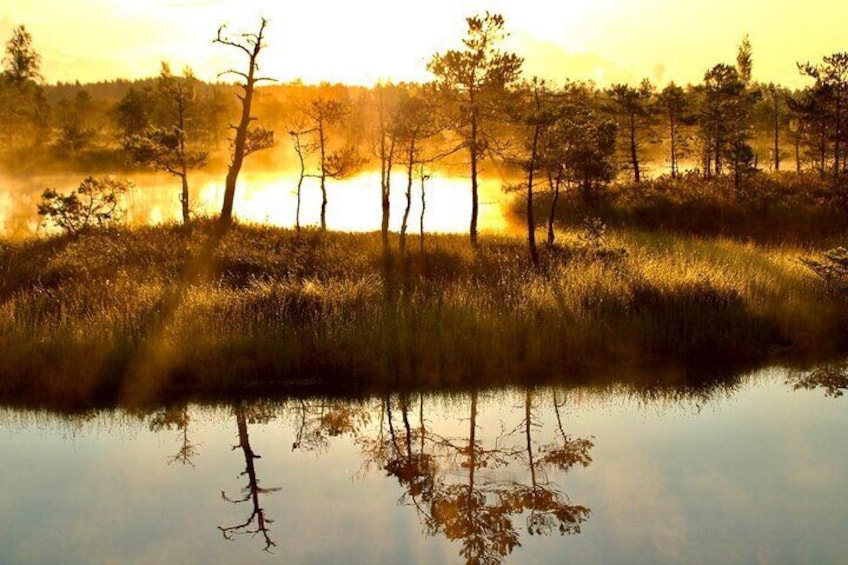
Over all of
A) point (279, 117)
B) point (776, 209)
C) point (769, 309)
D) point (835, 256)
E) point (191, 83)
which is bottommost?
A: point (769, 309)

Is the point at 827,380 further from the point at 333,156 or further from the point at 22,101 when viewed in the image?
the point at 22,101

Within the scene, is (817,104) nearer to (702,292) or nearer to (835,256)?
(835,256)

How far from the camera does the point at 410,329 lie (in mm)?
14273

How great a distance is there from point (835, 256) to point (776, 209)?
17.7 metres

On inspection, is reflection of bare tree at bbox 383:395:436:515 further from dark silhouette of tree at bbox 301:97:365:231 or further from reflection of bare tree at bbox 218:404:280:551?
dark silhouette of tree at bbox 301:97:365:231

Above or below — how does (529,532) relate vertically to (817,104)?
below

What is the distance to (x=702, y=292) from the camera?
648 inches

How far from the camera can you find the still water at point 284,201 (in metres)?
37.3

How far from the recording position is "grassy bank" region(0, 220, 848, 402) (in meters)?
13.1

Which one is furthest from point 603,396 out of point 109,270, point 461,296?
point 109,270

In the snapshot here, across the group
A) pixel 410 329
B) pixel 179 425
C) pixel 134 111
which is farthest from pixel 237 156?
pixel 134 111

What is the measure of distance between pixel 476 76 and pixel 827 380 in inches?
771

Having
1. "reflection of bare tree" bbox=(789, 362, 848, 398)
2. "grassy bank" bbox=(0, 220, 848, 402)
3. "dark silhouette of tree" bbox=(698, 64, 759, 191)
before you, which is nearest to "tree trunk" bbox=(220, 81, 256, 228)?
"grassy bank" bbox=(0, 220, 848, 402)

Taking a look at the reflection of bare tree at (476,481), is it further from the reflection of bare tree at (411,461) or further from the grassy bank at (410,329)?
the grassy bank at (410,329)
